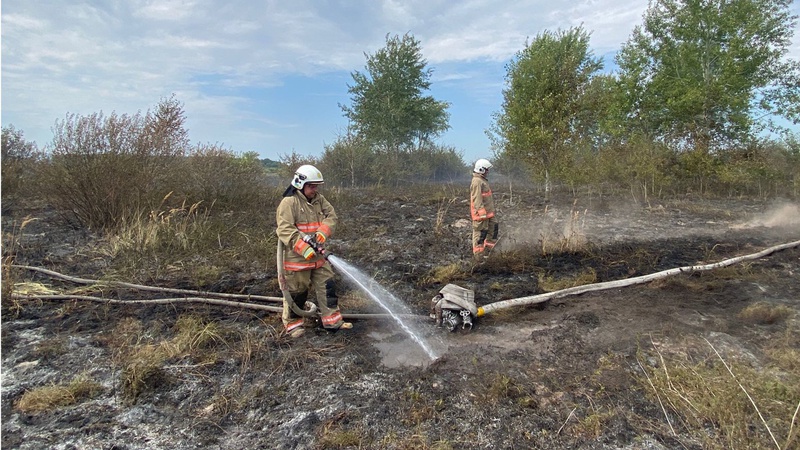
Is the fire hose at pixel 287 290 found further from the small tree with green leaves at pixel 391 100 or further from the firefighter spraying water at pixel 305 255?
the small tree with green leaves at pixel 391 100

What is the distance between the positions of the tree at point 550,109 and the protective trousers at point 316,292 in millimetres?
10314

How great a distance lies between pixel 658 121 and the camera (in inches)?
681

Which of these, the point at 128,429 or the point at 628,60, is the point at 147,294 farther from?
the point at 628,60

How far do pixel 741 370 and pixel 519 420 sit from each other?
2163 millimetres

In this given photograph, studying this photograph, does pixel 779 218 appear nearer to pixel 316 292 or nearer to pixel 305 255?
pixel 316 292

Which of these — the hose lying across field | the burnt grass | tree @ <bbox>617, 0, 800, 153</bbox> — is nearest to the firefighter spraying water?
the burnt grass

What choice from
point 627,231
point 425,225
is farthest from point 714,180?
point 425,225

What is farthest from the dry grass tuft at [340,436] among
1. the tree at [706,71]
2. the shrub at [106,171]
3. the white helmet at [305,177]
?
the tree at [706,71]

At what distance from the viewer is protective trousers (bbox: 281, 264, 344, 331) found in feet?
16.1

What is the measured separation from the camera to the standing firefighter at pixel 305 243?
15.0 feet

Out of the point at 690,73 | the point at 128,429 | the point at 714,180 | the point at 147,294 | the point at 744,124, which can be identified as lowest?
the point at 128,429

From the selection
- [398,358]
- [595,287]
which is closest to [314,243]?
[398,358]

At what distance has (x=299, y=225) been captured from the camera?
473 cm

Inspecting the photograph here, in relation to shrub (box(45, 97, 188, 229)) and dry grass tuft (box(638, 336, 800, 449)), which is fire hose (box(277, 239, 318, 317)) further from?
shrub (box(45, 97, 188, 229))
